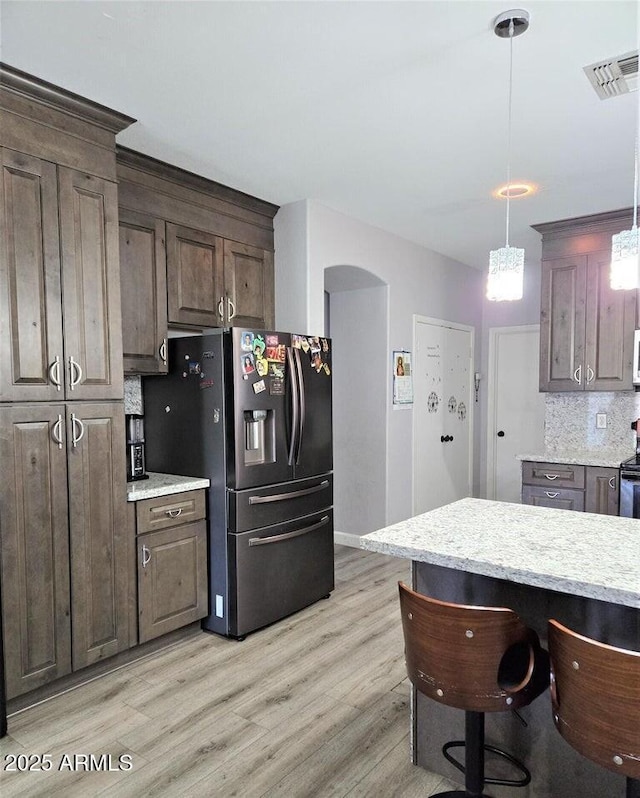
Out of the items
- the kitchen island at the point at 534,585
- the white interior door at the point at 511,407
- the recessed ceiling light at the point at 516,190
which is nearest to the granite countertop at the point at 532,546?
the kitchen island at the point at 534,585

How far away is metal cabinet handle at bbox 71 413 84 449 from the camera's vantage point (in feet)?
8.13

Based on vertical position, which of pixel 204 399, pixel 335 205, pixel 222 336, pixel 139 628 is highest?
pixel 335 205

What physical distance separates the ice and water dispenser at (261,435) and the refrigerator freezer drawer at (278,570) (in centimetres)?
43

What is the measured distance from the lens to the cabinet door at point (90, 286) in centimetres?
246

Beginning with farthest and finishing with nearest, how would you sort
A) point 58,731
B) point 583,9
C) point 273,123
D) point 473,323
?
point 473,323 < point 273,123 < point 58,731 < point 583,9

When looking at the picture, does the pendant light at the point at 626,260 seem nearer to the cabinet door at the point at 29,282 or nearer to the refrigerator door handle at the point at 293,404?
the refrigerator door handle at the point at 293,404

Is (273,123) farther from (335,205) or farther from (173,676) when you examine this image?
(173,676)

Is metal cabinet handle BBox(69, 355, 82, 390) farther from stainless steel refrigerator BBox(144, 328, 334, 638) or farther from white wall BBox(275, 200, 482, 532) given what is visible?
white wall BBox(275, 200, 482, 532)

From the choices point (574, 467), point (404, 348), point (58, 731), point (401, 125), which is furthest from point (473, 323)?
point (58, 731)

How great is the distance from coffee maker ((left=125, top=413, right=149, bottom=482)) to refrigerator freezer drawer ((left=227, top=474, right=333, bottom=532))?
0.55m

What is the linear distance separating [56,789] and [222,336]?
81.4 inches

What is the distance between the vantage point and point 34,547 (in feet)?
7.68

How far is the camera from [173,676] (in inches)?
106

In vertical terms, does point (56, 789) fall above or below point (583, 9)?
below
